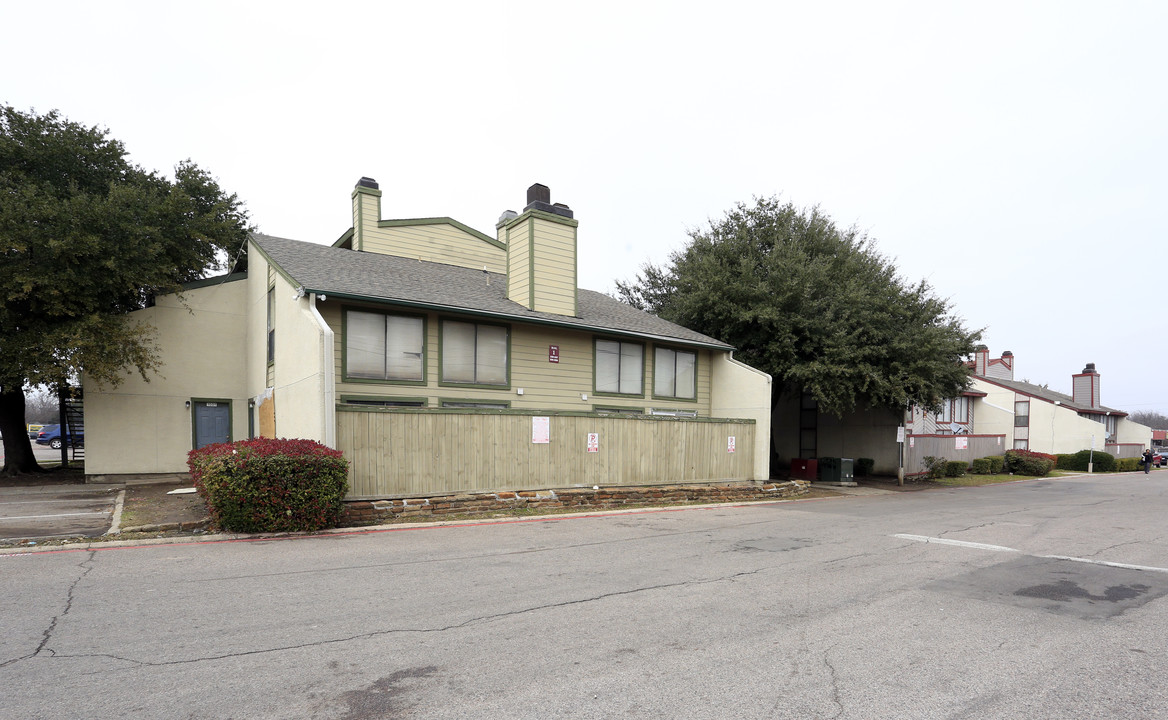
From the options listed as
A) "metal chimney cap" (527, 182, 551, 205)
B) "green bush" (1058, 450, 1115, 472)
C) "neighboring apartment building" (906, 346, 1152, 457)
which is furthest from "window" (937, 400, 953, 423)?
"metal chimney cap" (527, 182, 551, 205)

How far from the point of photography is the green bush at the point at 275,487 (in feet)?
33.0

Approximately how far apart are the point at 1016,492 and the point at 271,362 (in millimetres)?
23758

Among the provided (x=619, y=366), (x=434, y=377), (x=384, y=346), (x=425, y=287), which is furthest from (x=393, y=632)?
(x=619, y=366)

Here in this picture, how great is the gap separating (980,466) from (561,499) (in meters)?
26.9

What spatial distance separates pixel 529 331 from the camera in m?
17.2

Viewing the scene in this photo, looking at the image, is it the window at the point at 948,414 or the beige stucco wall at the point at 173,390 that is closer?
the beige stucco wall at the point at 173,390

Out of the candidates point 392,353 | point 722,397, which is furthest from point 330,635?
point 722,397

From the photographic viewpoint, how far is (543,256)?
57.9ft

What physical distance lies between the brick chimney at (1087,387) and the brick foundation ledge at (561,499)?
1776 inches

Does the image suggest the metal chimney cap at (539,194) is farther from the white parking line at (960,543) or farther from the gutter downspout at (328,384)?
the white parking line at (960,543)

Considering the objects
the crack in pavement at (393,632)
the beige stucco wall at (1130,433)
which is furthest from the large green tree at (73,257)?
the beige stucco wall at (1130,433)

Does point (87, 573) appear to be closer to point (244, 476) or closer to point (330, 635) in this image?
point (244, 476)

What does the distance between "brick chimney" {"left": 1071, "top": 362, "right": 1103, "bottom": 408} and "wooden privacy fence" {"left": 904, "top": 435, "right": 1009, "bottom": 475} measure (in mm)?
21844

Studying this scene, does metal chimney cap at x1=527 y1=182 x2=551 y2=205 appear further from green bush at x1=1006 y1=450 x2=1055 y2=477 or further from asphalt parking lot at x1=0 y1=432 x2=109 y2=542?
green bush at x1=1006 y1=450 x2=1055 y2=477
